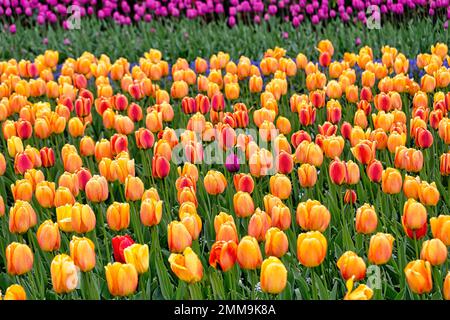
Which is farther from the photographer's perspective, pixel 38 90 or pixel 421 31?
pixel 421 31

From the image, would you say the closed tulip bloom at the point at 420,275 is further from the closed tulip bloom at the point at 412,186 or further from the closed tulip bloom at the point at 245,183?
the closed tulip bloom at the point at 245,183

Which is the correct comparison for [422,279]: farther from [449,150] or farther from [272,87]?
[272,87]

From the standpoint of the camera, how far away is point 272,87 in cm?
531

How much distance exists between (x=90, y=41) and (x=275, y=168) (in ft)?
21.3

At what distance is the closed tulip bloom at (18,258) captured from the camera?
2865 millimetres

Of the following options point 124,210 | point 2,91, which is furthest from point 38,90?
point 124,210

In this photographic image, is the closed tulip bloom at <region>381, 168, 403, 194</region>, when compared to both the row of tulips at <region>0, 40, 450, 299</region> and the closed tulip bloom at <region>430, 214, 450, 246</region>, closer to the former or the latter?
the row of tulips at <region>0, 40, 450, 299</region>

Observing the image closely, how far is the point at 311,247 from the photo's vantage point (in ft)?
8.79

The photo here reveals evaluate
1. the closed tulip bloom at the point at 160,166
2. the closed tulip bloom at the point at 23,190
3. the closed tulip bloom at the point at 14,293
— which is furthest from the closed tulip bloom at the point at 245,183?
the closed tulip bloom at the point at 14,293

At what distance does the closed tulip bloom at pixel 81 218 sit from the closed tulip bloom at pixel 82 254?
1.11 feet

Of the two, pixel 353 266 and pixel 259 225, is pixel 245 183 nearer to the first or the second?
pixel 259 225

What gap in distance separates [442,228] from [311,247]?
505 millimetres

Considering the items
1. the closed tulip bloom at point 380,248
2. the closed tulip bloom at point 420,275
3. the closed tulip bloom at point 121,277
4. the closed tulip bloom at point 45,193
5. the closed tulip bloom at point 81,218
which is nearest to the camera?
the closed tulip bloom at point 420,275
